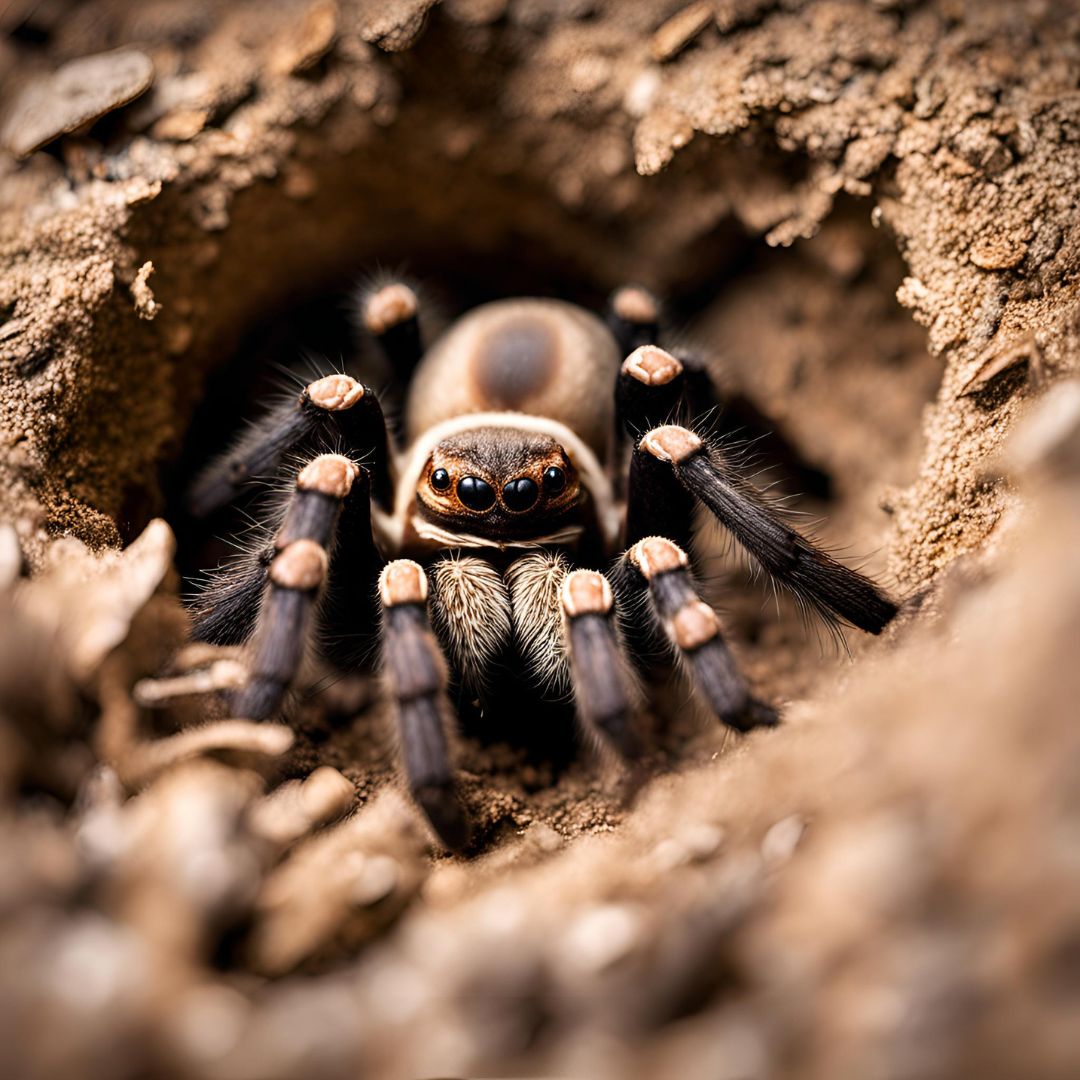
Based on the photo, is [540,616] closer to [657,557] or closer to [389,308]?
[657,557]

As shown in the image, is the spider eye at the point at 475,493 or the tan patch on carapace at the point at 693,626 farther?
the spider eye at the point at 475,493

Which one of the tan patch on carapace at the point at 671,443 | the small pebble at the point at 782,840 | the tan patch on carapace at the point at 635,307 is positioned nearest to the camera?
the small pebble at the point at 782,840

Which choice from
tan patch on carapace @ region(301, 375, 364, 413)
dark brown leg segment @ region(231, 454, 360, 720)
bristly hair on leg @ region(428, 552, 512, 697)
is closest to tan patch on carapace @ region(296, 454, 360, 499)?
dark brown leg segment @ region(231, 454, 360, 720)

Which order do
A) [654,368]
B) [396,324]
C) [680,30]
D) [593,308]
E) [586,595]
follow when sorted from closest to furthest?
[586,595]
[654,368]
[680,30]
[396,324]
[593,308]

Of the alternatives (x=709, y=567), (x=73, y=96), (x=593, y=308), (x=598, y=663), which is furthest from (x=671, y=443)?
(x=73, y=96)

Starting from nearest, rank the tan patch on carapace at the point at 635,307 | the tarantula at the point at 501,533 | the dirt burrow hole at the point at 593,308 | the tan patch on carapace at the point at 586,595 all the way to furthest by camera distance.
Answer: the tarantula at the point at 501,533 → the tan patch on carapace at the point at 586,595 → the dirt burrow hole at the point at 593,308 → the tan patch on carapace at the point at 635,307

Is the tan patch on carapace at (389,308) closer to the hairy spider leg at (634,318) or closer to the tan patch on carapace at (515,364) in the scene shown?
the tan patch on carapace at (515,364)

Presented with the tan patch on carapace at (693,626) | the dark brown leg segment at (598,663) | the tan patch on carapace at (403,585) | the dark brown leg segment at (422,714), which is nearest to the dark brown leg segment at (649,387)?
the dark brown leg segment at (598,663)

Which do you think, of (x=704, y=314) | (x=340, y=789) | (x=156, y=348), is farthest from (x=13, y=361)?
(x=704, y=314)
